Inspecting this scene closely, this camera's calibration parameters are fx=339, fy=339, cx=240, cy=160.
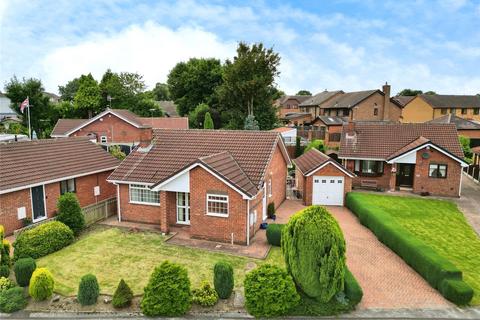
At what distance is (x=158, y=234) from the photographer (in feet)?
60.9

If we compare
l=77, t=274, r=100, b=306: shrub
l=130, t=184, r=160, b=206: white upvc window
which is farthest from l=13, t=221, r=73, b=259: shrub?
l=77, t=274, r=100, b=306: shrub

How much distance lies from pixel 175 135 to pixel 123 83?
152ft

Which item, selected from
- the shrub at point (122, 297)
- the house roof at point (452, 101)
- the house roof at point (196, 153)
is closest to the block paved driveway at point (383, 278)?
the house roof at point (196, 153)

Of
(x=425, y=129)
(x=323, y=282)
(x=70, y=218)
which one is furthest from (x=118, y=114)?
(x=323, y=282)

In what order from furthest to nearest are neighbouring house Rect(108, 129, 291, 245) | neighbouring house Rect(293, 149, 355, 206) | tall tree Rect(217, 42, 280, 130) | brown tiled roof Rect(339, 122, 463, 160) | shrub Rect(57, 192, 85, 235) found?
tall tree Rect(217, 42, 280, 130), brown tiled roof Rect(339, 122, 463, 160), neighbouring house Rect(293, 149, 355, 206), shrub Rect(57, 192, 85, 235), neighbouring house Rect(108, 129, 291, 245)

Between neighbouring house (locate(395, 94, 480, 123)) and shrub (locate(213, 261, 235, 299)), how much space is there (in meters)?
59.9

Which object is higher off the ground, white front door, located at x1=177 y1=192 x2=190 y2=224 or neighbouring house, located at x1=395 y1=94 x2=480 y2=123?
neighbouring house, located at x1=395 y1=94 x2=480 y2=123

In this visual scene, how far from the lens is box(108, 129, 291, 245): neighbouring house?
16953 mm

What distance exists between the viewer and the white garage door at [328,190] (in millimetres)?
24330

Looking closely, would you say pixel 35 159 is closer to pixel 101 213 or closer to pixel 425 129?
pixel 101 213

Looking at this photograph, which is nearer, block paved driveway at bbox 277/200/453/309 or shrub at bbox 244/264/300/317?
shrub at bbox 244/264/300/317

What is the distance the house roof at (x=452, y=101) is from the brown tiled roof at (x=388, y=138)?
37.1m

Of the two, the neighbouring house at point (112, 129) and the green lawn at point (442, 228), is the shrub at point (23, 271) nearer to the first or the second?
the green lawn at point (442, 228)

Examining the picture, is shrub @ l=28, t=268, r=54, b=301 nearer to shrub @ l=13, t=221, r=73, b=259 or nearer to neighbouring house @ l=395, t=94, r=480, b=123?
shrub @ l=13, t=221, r=73, b=259
